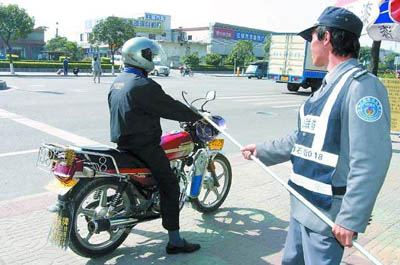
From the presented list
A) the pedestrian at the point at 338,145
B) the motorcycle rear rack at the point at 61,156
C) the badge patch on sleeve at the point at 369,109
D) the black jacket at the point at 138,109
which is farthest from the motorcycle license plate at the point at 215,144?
the badge patch on sleeve at the point at 369,109

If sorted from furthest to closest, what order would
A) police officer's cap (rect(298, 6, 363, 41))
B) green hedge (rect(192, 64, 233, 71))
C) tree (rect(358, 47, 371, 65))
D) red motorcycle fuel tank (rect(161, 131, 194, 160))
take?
green hedge (rect(192, 64, 233, 71)), red motorcycle fuel tank (rect(161, 131, 194, 160)), tree (rect(358, 47, 371, 65)), police officer's cap (rect(298, 6, 363, 41))

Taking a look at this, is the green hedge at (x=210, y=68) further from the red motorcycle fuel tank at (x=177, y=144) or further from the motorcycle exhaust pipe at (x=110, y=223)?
the motorcycle exhaust pipe at (x=110, y=223)

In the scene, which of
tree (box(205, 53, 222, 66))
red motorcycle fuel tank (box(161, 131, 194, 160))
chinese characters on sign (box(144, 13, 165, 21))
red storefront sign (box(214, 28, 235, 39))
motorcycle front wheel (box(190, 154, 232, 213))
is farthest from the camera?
chinese characters on sign (box(144, 13, 165, 21))

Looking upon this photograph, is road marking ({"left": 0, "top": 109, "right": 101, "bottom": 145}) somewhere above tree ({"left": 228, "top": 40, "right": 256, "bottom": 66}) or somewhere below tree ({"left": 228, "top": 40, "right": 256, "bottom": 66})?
below

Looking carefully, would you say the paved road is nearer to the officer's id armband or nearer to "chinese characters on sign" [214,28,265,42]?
the officer's id armband

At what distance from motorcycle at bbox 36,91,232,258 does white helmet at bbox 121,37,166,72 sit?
55 cm

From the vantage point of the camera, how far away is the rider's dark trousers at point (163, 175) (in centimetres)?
338

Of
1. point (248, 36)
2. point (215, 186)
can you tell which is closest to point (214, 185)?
point (215, 186)

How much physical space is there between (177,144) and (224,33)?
70708 millimetres

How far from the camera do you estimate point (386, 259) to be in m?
3.57

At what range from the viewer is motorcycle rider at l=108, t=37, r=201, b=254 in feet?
10.6

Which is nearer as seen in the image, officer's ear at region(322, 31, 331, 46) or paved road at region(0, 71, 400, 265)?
officer's ear at region(322, 31, 331, 46)

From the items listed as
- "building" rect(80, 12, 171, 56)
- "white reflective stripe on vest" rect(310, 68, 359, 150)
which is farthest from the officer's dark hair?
"building" rect(80, 12, 171, 56)

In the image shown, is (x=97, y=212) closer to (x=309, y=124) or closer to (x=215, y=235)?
(x=215, y=235)
